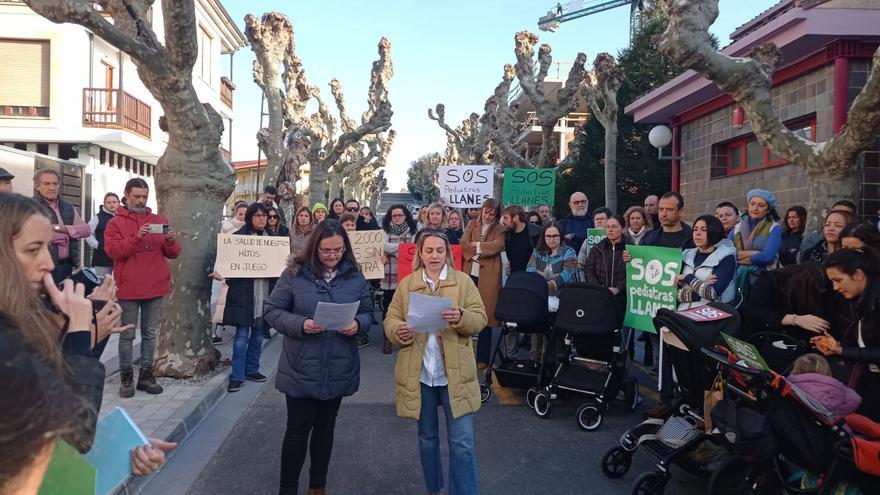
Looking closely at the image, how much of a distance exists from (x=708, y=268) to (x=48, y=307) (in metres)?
5.12

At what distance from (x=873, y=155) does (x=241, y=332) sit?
9535 millimetres

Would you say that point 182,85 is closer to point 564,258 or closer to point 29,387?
point 564,258

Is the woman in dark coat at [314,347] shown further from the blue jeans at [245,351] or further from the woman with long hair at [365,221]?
the woman with long hair at [365,221]

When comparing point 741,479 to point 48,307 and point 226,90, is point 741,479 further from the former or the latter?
point 226,90

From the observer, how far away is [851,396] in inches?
136

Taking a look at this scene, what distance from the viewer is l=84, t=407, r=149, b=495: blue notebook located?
5.38 feet

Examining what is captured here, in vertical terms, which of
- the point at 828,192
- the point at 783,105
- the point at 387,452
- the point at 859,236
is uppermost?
the point at 783,105

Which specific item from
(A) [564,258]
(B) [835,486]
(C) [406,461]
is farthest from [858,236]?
(C) [406,461]

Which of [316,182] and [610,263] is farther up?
[316,182]

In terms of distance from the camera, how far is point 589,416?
5.61 meters

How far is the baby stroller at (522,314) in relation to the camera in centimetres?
614

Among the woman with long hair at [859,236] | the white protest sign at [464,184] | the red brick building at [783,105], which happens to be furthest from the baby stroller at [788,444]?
the white protest sign at [464,184]

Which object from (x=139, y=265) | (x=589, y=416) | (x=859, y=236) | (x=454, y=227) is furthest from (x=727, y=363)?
(x=454, y=227)

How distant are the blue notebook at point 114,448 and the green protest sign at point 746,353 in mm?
3157
